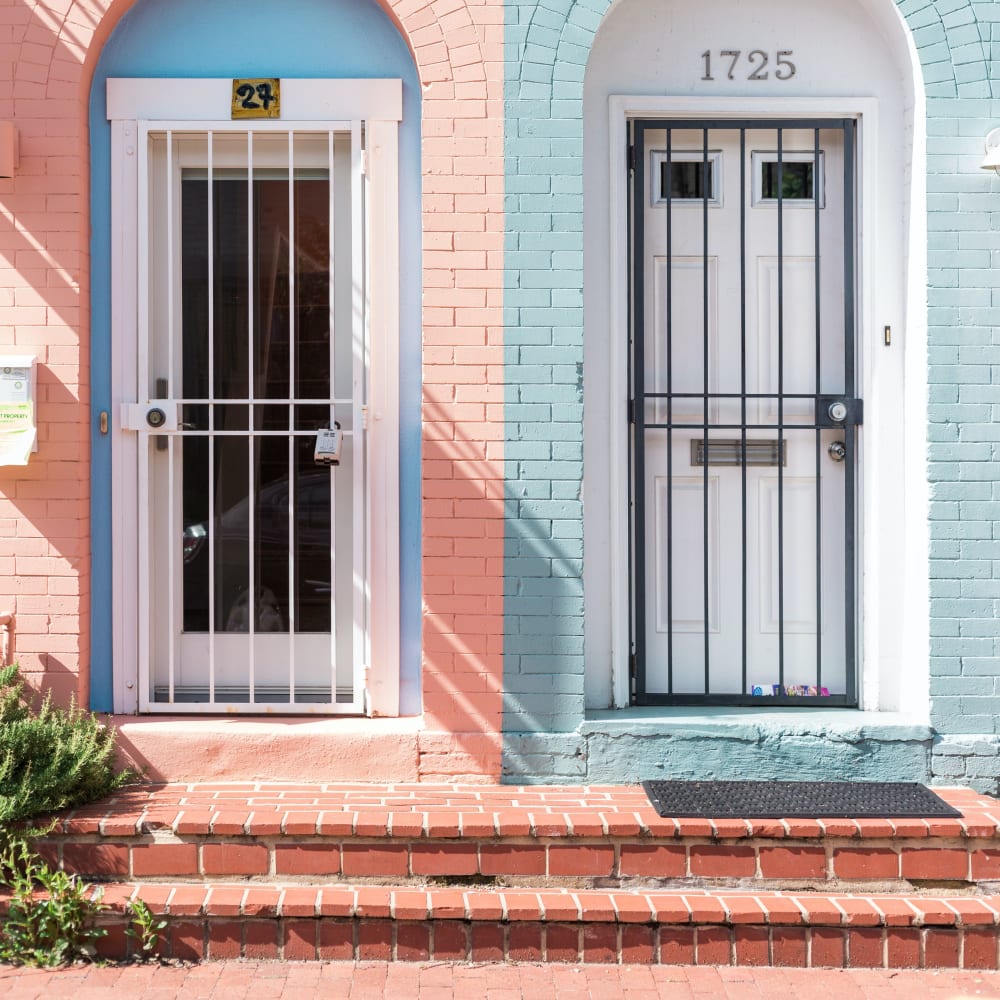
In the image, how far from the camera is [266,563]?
192 inches

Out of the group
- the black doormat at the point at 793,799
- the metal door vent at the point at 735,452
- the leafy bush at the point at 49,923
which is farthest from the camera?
the metal door vent at the point at 735,452

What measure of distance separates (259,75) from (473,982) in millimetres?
3626

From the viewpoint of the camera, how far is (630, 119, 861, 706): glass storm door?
16.2 ft

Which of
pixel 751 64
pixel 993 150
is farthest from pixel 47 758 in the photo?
pixel 993 150

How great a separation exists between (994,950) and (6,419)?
415 centimetres

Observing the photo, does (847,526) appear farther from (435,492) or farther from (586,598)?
(435,492)

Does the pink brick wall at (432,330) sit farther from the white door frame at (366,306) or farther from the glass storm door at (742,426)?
the glass storm door at (742,426)

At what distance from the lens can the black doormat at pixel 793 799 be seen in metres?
4.13

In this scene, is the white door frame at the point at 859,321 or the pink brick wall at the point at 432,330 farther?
the white door frame at the point at 859,321

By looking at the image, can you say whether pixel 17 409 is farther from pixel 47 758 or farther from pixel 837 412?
pixel 837 412

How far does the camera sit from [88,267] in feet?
15.5

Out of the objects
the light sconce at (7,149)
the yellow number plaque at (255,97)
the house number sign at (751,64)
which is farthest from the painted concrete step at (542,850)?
the house number sign at (751,64)

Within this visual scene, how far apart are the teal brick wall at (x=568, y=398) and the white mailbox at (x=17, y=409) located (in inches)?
74.7

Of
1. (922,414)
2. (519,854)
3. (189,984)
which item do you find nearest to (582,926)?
(519,854)
